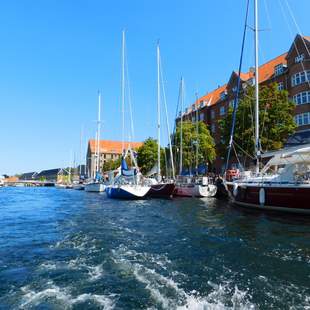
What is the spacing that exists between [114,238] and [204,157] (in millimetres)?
43549

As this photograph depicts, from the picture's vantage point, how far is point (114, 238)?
44.3 ft

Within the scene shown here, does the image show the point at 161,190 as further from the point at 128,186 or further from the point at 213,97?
the point at 213,97

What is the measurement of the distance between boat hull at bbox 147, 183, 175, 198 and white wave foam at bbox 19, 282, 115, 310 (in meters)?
30.3

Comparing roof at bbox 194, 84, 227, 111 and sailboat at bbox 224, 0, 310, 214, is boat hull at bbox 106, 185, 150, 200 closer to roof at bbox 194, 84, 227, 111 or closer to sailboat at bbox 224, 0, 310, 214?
sailboat at bbox 224, 0, 310, 214

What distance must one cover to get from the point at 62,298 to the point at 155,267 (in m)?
2.97

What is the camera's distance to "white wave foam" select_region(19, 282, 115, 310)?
6.64 m

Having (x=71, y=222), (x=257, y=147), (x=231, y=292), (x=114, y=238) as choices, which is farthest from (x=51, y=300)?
(x=257, y=147)

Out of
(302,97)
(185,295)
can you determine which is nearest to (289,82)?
(302,97)

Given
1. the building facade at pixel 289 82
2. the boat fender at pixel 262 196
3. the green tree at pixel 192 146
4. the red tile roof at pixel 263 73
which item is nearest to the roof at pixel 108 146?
the red tile roof at pixel 263 73

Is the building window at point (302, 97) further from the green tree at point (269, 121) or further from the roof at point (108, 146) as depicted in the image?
the roof at point (108, 146)

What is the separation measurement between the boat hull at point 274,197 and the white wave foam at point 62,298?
16.8 metres

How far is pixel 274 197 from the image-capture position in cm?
2258

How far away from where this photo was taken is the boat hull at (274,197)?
20625 mm

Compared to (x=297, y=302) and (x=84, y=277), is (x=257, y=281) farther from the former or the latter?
(x=84, y=277)
